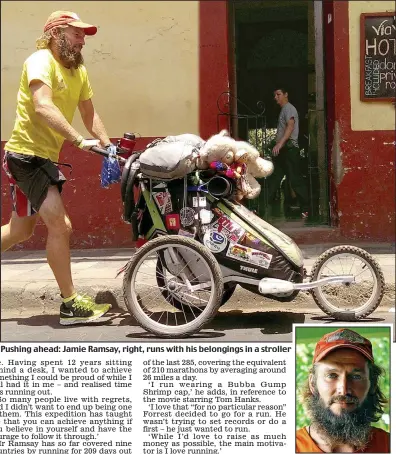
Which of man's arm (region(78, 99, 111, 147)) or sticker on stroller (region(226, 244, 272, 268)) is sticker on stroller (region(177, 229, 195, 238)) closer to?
sticker on stroller (region(226, 244, 272, 268))

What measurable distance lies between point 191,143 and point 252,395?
1.31 meters

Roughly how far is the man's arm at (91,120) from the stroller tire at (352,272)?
1.38 metres

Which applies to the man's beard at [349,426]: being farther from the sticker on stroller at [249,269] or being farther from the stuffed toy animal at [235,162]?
the stuffed toy animal at [235,162]

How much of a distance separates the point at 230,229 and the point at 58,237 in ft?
3.10

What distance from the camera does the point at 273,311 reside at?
414 cm

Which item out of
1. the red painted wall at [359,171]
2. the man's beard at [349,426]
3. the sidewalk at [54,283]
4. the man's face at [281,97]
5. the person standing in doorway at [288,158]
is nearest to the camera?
the man's beard at [349,426]

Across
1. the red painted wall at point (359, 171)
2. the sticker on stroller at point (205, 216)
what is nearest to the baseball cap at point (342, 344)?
the sticker on stroller at point (205, 216)

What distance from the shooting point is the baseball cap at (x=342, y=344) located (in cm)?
296

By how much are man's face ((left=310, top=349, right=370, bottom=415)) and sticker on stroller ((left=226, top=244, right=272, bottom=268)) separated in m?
0.73

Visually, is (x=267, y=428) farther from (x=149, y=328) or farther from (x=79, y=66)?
(x=79, y=66)

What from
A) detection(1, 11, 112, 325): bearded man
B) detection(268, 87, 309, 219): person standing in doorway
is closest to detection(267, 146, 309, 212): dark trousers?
detection(268, 87, 309, 219): person standing in doorway

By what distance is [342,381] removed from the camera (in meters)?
2.94

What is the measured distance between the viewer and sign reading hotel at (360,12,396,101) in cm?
543

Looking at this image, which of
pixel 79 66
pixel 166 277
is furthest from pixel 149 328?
pixel 79 66
